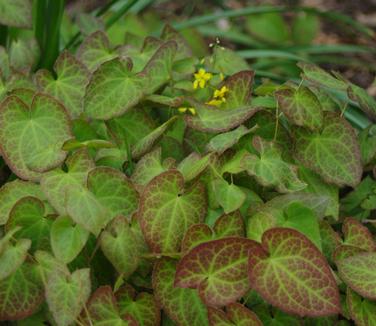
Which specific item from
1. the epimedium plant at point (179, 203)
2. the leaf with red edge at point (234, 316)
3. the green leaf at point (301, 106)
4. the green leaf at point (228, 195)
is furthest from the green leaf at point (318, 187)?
the leaf with red edge at point (234, 316)

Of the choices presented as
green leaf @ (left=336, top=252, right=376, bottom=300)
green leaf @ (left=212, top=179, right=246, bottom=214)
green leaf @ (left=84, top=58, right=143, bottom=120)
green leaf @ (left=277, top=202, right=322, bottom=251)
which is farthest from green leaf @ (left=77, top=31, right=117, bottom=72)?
green leaf @ (left=336, top=252, right=376, bottom=300)

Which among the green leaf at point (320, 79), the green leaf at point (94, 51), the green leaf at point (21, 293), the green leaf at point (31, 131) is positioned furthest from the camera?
the green leaf at point (94, 51)

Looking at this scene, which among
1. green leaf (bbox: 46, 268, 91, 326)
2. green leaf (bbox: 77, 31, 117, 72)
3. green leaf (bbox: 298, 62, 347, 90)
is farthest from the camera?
green leaf (bbox: 77, 31, 117, 72)

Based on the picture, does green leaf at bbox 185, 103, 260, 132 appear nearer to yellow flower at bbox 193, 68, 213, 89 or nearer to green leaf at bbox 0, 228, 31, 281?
yellow flower at bbox 193, 68, 213, 89

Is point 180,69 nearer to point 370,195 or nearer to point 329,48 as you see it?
point 370,195

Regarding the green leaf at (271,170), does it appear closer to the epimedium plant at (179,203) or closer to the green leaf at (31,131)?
the epimedium plant at (179,203)

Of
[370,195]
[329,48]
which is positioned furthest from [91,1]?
[370,195]

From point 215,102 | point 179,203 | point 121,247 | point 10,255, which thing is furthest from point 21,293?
point 215,102
